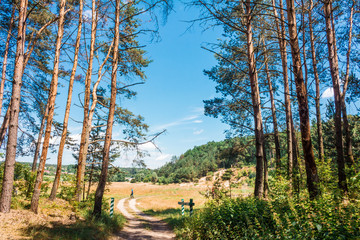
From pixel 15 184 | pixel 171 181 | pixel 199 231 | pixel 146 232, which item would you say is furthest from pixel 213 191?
pixel 171 181

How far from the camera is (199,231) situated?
6266 mm

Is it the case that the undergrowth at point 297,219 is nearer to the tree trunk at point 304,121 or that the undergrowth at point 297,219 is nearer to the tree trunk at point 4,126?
the tree trunk at point 304,121

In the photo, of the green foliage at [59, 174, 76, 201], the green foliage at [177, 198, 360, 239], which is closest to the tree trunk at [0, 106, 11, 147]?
the green foliage at [59, 174, 76, 201]

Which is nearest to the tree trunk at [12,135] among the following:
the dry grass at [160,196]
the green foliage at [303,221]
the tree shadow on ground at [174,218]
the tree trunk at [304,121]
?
the dry grass at [160,196]

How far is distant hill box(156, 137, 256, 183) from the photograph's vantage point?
36.8 ft

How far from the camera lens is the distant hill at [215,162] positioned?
36.8 feet

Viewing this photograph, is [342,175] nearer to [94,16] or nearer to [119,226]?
[119,226]

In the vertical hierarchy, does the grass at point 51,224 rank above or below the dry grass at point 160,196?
above

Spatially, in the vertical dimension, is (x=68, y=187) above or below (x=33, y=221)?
above

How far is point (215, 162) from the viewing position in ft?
269

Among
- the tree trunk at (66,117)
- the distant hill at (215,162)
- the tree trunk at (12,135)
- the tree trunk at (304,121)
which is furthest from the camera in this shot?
the distant hill at (215,162)

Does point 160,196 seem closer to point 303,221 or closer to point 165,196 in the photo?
point 165,196

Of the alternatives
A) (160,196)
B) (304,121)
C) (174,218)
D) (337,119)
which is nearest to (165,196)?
(160,196)

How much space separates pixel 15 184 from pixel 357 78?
17599mm
